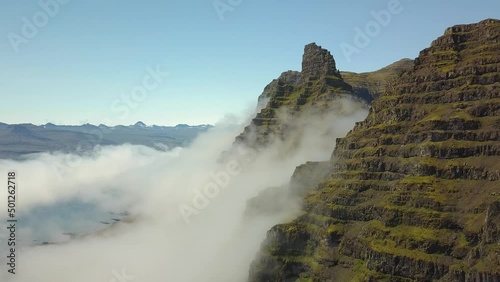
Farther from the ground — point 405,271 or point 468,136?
point 468,136

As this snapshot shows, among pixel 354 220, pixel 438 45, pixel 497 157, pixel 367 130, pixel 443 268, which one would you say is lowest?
pixel 443 268

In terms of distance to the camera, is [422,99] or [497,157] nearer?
[497,157]

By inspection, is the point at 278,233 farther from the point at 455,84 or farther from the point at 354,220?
the point at 455,84

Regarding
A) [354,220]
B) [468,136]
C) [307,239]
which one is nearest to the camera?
[468,136]

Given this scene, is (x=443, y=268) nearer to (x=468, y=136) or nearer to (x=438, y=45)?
(x=468, y=136)

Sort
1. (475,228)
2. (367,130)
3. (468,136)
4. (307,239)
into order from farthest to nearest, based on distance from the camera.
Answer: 1. (367,130)
2. (307,239)
3. (468,136)
4. (475,228)

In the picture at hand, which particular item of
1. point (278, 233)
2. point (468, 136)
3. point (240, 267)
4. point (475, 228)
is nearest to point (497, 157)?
point (468, 136)
